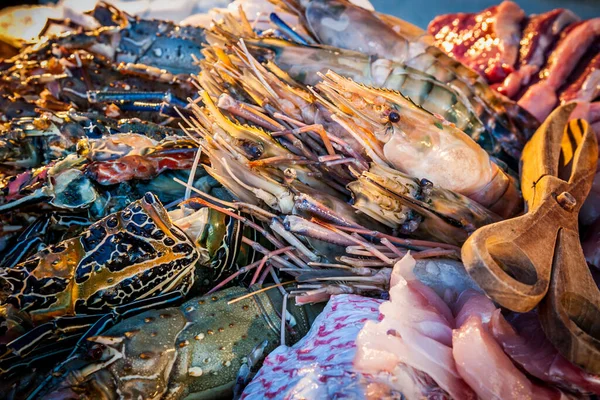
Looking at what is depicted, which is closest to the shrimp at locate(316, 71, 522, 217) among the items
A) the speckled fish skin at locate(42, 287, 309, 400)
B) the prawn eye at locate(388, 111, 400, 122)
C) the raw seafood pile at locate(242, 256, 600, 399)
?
the prawn eye at locate(388, 111, 400, 122)

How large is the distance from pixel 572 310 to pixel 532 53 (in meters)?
2.13

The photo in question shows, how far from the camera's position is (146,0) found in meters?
3.94

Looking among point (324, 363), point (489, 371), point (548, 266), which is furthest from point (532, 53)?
point (324, 363)

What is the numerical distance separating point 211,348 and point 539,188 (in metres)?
1.13

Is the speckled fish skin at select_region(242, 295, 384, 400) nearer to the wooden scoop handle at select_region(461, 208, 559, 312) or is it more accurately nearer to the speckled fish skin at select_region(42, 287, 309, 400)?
the speckled fish skin at select_region(42, 287, 309, 400)

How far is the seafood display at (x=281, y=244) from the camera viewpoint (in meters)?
1.17

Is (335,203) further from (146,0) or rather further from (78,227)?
(146,0)

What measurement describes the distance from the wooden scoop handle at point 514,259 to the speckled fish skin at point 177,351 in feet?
2.35

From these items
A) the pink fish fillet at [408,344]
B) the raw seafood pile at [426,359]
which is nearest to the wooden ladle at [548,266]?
the raw seafood pile at [426,359]

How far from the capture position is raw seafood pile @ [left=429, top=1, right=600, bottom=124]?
246 cm

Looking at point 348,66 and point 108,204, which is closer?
point 108,204

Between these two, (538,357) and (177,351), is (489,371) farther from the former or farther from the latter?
(177,351)

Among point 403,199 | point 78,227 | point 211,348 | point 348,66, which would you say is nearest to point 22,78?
point 78,227

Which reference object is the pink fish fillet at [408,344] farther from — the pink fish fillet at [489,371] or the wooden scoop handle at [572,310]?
the wooden scoop handle at [572,310]
